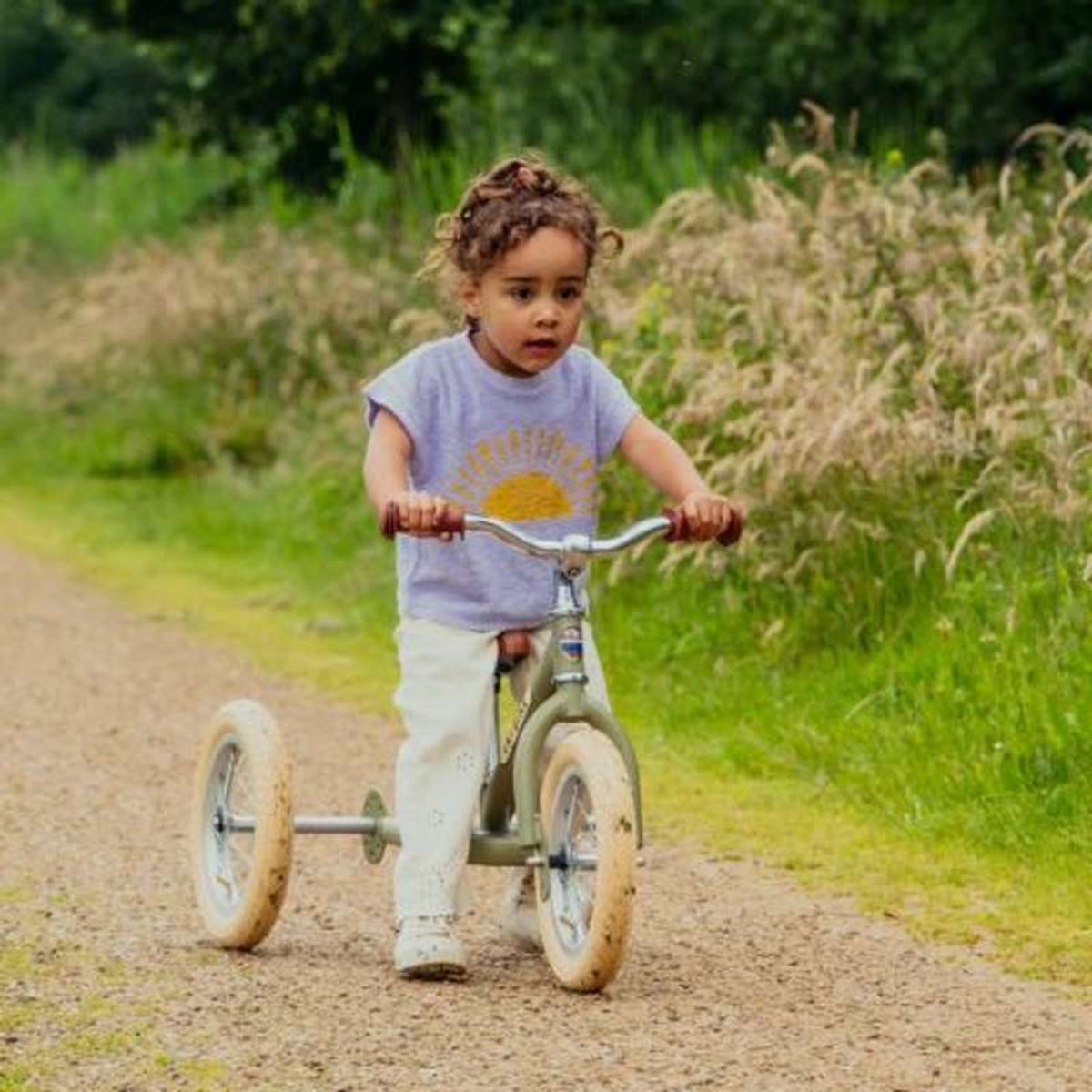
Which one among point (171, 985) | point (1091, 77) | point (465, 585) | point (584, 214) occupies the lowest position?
point (171, 985)

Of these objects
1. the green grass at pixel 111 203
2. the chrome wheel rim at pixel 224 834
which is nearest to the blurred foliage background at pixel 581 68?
the green grass at pixel 111 203

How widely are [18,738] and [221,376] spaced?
7393 millimetres

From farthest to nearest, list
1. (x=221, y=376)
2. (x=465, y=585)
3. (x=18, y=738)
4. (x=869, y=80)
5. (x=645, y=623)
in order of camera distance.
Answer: (x=869, y=80) < (x=221, y=376) < (x=645, y=623) < (x=18, y=738) < (x=465, y=585)

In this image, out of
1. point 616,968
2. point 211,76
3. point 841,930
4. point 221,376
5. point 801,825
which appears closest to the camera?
point 616,968

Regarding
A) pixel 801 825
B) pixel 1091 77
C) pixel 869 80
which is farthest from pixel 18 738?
pixel 869 80

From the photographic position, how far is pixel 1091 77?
16.8 meters

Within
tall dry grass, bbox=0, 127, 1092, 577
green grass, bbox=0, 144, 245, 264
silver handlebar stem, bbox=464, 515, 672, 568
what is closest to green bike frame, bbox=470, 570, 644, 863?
silver handlebar stem, bbox=464, 515, 672, 568

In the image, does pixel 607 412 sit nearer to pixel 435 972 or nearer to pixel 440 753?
pixel 440 753

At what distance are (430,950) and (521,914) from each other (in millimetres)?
462

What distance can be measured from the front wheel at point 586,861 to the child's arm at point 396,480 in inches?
19.8

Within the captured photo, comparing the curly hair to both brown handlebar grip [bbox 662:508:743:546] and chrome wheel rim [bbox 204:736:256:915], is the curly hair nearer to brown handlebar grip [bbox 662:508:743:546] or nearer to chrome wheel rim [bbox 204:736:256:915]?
brown handlebar grip [bbox 662:508:743:546]

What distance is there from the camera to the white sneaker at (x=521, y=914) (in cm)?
609

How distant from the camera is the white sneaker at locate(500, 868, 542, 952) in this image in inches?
240

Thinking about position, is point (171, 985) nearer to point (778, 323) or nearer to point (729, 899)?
point (729, 899)
